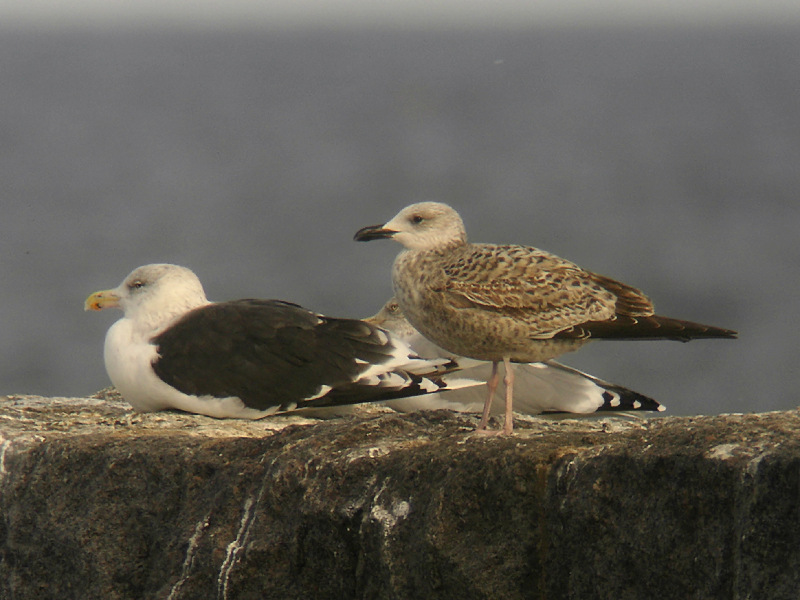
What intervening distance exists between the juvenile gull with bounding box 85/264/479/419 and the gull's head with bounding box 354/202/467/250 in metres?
0.70

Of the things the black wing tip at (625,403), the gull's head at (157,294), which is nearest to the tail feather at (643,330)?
the black wing tip at (625,403)

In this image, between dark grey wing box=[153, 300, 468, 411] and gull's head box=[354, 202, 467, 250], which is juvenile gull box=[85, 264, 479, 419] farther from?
gull's head box=[354, 202, 467, 250]

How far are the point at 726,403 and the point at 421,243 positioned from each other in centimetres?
1747

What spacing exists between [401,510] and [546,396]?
2583 millimetres

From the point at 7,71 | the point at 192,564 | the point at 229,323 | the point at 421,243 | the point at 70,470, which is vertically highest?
the point at 7,71

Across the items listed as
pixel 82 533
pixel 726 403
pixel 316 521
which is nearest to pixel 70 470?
pixel 82 533

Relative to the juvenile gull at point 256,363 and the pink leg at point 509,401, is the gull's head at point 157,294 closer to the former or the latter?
the juvenile gull at point 256,363

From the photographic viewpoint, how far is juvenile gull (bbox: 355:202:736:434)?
4195 millimetres

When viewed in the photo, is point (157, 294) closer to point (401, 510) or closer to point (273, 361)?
point (273, 361)

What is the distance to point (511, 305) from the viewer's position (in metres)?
4.21

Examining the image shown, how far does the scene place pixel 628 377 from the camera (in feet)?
70.8

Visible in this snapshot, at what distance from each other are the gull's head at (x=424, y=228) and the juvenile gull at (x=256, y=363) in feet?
2.31

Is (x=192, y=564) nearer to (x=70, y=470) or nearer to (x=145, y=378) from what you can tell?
(x=70, y=470)

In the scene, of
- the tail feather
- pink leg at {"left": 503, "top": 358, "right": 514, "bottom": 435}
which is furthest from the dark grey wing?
the tail feather
